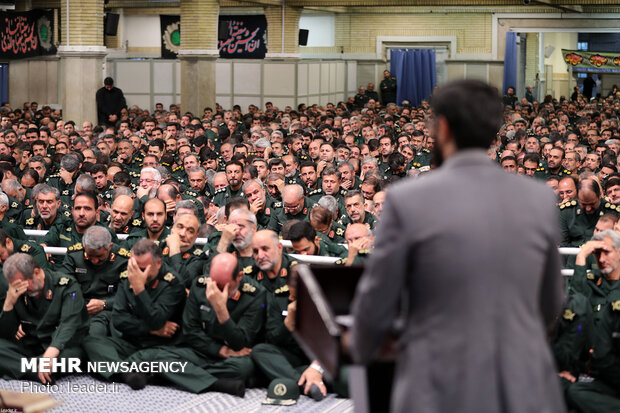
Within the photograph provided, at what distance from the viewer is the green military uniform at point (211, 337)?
704 cm

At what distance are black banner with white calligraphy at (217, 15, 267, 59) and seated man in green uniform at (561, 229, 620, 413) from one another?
23.6 meters

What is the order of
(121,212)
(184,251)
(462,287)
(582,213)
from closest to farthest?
(462,287), (184,251), (121,212), (582,213)

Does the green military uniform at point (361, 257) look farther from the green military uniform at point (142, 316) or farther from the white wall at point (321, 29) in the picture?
the white wall at point (321, 29)

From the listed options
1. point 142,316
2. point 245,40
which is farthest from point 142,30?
point 142,316

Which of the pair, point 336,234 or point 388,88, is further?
point 388,88

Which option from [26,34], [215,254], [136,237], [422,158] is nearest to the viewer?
[215,254]

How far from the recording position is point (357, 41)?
3712cm

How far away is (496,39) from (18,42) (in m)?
16.9

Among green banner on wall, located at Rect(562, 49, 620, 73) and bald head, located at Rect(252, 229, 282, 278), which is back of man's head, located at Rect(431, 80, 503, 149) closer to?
bald head, located at Rect(252, 229, 282, 278)

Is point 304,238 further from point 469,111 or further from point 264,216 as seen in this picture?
point 469,111

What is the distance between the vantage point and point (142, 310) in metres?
7.20

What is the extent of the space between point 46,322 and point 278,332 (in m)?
1.67

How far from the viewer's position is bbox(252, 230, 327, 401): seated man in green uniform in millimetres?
6949

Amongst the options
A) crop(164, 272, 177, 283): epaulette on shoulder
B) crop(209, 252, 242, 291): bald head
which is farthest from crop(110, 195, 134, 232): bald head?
crop(209, 252, 242, 291): bald head
